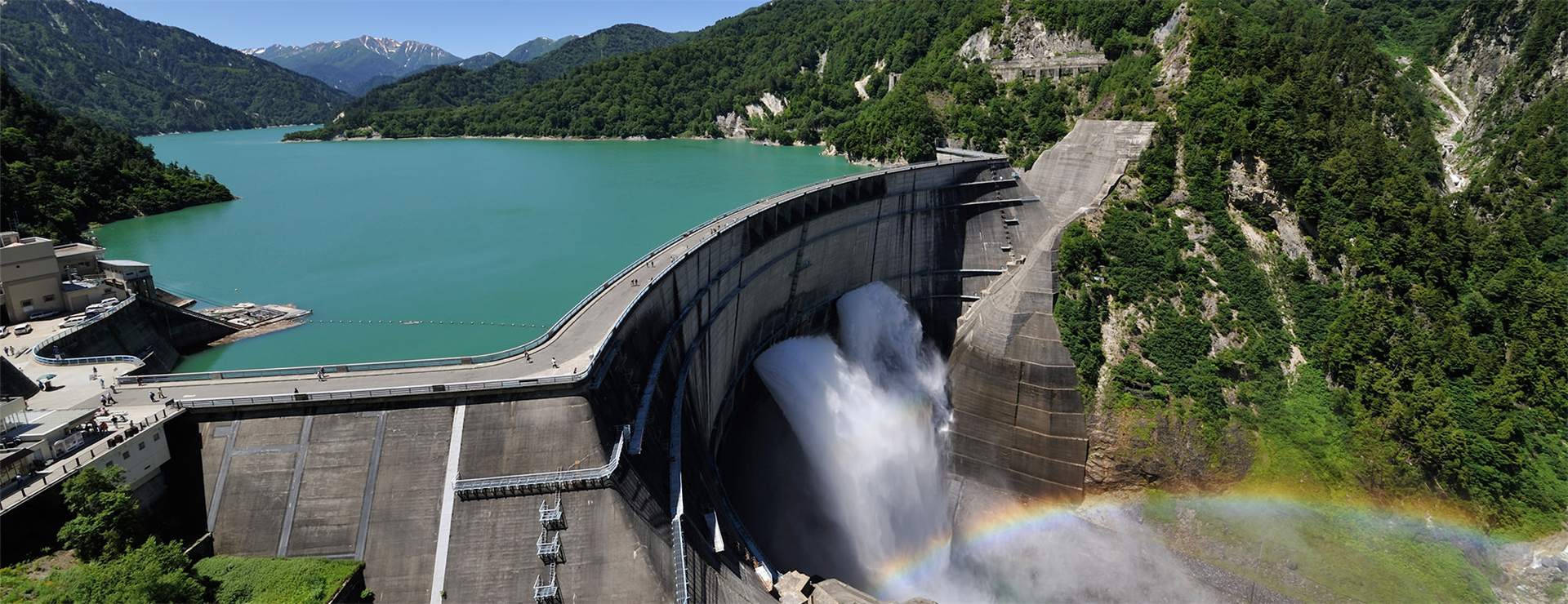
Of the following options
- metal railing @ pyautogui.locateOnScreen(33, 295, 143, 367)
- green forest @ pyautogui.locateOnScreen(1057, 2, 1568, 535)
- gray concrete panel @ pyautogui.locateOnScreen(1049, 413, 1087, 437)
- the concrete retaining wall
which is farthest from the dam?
green forest @ pyautogui.locateOnScreen(1057, 2, 1568, 535)

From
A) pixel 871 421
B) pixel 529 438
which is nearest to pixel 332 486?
pixel 529 438

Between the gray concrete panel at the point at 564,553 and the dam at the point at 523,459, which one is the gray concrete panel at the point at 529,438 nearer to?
the dam at the point at 523,459

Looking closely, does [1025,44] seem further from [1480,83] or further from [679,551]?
[679,551]

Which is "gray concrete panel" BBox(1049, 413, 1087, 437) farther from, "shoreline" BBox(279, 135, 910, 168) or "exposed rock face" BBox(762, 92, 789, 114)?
"exposed rock face" BBox(762, 92, 789, 114)

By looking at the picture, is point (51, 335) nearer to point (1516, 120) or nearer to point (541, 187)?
point (541, 187)

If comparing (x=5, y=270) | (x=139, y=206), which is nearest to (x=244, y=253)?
(x=139, y=206)
